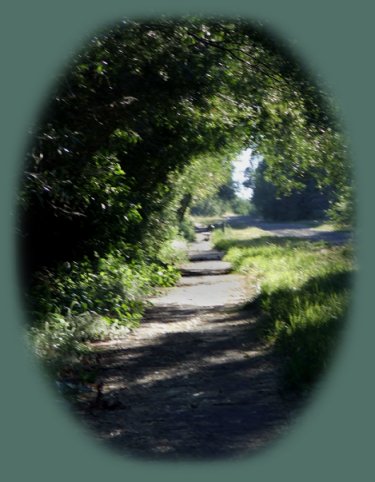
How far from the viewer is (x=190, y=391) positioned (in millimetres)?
7883

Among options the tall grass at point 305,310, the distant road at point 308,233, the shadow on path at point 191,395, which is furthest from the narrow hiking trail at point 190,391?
the distant road at point 308,233

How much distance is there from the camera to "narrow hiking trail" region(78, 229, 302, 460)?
248 inches

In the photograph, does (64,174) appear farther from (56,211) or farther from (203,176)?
(203,176)

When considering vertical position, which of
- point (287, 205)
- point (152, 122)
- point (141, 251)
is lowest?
point (141, 251)

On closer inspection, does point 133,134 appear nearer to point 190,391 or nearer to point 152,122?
point 152,122

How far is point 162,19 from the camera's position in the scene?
9625mm

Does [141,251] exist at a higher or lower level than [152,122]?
lower

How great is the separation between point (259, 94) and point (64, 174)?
14.7 feet

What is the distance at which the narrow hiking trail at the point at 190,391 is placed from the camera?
6293 millimetres

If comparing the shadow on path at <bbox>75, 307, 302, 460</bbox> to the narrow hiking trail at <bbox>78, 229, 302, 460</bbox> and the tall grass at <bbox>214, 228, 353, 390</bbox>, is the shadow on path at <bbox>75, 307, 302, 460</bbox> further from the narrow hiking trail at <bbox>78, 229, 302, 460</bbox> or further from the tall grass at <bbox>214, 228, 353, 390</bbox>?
the tall grass at <bbox>214, 228, 353, 390</bbox>

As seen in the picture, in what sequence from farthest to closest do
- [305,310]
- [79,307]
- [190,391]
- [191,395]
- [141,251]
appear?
[141,251]
[79,307]
[305,310]
[190,391]
[191,395]

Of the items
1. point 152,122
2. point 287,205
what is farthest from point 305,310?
point 287,205

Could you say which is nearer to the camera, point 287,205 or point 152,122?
point 152,122

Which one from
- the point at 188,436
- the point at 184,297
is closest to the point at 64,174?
the point at 188,436
